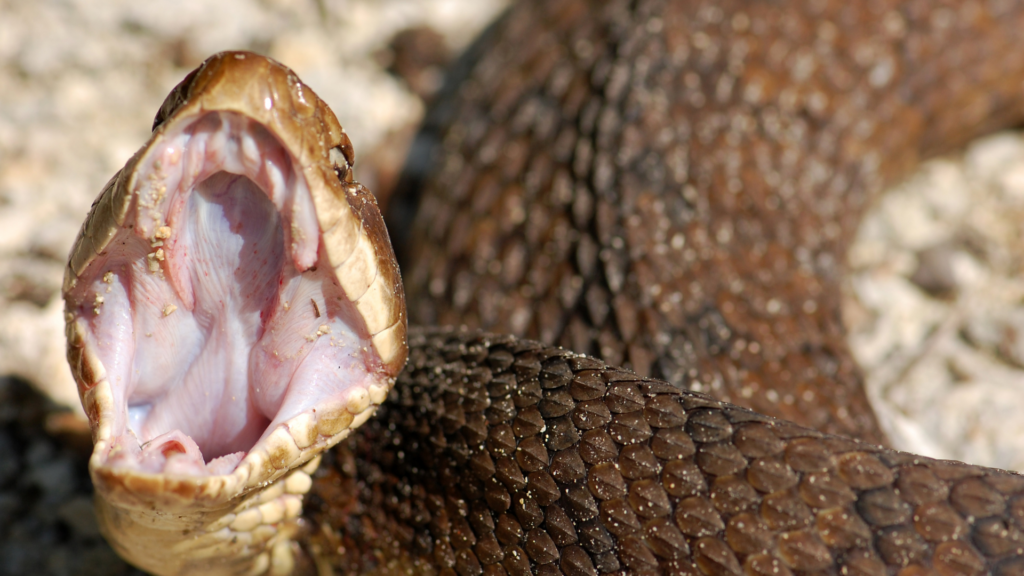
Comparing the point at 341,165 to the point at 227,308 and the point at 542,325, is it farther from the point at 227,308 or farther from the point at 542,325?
the point at 542,325

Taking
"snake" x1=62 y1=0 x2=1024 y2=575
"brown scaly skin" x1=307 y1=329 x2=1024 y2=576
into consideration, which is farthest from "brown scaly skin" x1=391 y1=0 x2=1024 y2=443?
"brown scaly skin" x1=307 y1=329 x2=1024 y2=576

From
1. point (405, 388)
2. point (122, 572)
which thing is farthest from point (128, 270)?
point (122, 572)

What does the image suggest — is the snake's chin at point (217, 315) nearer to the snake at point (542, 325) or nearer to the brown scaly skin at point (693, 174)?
the snake at point (542, 325)

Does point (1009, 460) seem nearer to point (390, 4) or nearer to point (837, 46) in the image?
point (837, 46)

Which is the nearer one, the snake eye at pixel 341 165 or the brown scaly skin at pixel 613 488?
the brown scaly skin at pixel 613 488

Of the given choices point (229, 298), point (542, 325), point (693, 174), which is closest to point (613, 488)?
point (542, 325)

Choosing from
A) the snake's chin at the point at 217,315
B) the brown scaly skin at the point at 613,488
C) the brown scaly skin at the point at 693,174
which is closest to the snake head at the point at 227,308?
the snake's chin at the point at 217,315
